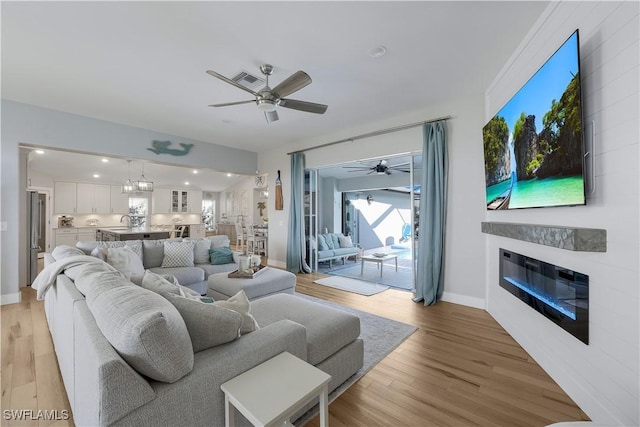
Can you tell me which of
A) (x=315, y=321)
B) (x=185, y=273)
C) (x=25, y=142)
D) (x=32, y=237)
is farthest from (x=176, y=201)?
(x=315, y=321)

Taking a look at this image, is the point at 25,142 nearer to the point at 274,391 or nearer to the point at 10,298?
the point at 10,298

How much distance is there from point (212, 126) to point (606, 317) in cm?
516

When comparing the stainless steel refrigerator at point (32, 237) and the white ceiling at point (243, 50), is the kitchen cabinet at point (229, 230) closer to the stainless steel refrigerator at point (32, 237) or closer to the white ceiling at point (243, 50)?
the stainless steel refrigerator at point (32, 237)

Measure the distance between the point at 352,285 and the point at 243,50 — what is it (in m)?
3.76

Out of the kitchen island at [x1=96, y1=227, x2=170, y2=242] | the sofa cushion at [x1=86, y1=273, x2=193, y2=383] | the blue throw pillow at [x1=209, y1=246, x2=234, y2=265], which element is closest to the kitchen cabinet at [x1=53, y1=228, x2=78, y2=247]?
the kitchen island at [x1=96, y1=227, x2=170, y2=242]

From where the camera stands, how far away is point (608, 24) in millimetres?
1541

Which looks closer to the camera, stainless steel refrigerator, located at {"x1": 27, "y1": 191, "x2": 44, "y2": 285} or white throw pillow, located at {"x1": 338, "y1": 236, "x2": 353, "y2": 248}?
stainless steel refrigerator, located at {"x1": 27, "y1": 191, "x2": 44, "y2": 285}

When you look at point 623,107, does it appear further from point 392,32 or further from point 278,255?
point 278,255

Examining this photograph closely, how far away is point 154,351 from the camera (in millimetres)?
1100

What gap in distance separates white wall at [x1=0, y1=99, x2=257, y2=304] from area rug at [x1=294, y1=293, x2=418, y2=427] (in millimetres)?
4468

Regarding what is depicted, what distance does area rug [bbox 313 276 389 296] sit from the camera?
4386mm

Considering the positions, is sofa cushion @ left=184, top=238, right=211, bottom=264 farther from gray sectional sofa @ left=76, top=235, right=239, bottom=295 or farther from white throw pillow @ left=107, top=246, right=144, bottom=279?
white throw pillow @ left=107, top=246, right=144, bottom=279

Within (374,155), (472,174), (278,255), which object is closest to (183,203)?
(278,255)

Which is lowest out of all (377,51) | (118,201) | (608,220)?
(608,220)
